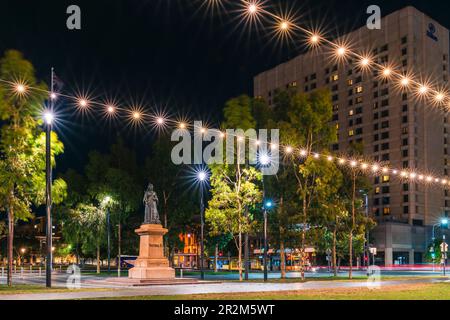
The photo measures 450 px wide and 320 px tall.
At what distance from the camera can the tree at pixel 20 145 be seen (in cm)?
3122

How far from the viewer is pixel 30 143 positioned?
3250cm

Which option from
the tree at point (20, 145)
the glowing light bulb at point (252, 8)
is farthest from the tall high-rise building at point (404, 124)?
the glowing light bulb at point (252, 8)

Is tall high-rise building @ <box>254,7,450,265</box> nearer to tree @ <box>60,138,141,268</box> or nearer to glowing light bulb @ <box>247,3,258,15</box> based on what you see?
tree @ <box>60,138,141,268</box>

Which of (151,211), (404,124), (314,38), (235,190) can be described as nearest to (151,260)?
(151,211)

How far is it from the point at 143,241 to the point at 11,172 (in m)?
10.2

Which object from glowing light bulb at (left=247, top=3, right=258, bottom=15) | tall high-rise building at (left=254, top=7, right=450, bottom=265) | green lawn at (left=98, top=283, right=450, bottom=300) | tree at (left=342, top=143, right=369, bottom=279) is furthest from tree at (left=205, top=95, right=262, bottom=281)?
tall high-rise building at (left=254, top=7, right=450, bottom=265)

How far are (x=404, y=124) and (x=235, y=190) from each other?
85.9 meters

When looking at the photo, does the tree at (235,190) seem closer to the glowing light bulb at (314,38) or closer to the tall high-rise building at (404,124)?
the glowing light bulb at (314,38)

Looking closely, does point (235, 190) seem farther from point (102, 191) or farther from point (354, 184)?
point (102, 191)

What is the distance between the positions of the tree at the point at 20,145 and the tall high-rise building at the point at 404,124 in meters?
86.1

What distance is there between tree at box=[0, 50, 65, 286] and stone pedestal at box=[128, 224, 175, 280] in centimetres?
707

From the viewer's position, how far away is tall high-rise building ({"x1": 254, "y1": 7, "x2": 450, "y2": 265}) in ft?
389

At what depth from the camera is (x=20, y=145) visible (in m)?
32.0

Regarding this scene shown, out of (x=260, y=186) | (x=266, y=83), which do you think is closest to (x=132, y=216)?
(x=260, y=186)
